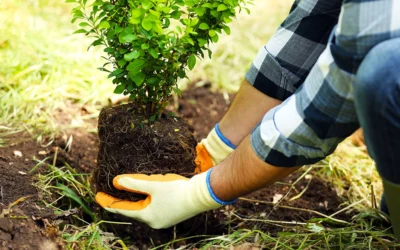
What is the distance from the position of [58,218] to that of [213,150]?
536mm

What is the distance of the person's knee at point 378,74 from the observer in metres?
1.21

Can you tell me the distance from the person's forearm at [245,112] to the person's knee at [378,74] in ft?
2.03

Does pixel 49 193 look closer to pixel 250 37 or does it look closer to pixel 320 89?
pixel 320 89

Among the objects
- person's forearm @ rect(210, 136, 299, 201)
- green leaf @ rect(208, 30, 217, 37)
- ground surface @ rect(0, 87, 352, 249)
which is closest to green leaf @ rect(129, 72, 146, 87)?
green leaf @ rect(208, 30, 217, 37)

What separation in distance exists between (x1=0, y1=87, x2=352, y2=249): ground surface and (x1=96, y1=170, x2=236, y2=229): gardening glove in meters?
0.12

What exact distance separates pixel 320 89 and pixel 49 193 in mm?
858

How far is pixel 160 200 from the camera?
5.70 ft

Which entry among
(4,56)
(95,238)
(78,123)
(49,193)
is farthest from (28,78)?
(95,238)

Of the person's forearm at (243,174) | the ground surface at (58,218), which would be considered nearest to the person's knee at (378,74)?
the person's forearm at (243,174)

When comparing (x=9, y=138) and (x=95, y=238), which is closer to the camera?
(x=95, y=238)

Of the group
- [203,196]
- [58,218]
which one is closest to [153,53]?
[203,196]

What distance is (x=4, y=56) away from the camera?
2590mm

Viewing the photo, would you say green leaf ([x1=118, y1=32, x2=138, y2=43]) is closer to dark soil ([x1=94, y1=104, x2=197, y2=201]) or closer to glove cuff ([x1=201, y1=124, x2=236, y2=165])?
dark soil ([x1=94, y1=104, x2=197, y2=201])

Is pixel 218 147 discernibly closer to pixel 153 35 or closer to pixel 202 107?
pixel 153 35
